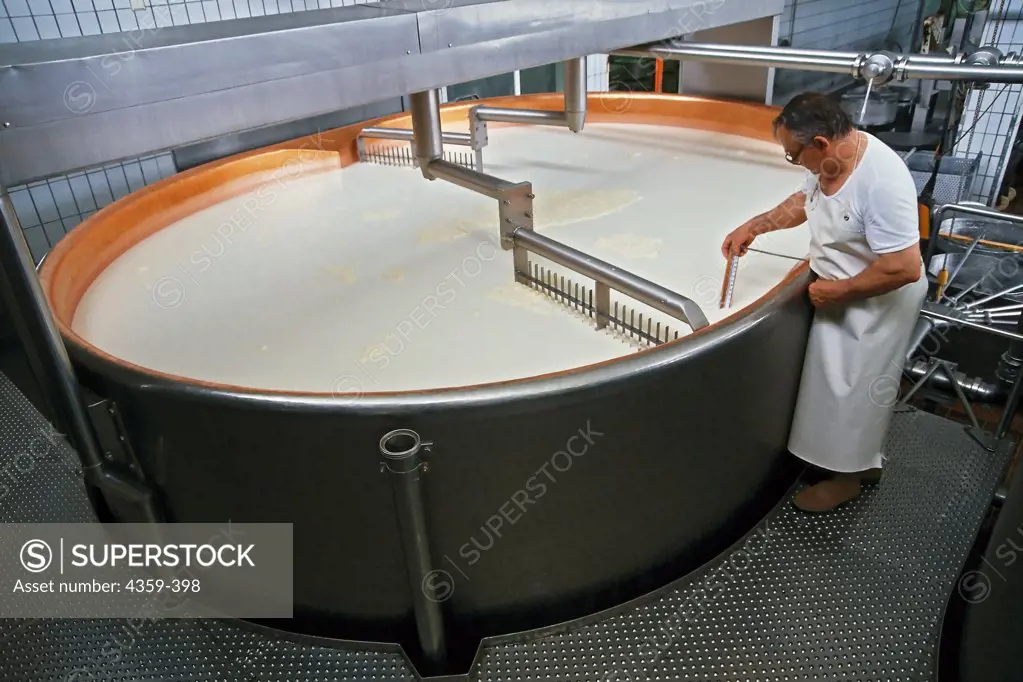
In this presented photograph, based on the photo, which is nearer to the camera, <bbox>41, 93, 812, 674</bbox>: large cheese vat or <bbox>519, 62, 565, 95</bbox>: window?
<bbox>41, 93, 812, 674</bbox>: large cheese vat

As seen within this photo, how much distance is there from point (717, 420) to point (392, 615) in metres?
0.87

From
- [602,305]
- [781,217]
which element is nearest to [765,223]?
[781,217]

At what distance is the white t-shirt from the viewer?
1589 mm

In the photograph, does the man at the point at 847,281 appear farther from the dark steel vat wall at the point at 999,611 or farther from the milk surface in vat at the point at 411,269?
the dark steel vat wall at the point at 999,611

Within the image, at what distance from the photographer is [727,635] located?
1592mm

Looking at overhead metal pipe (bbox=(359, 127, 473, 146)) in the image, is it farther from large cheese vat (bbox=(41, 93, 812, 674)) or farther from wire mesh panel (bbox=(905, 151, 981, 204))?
wire mesh panel (bbox=(905, 151, 981, 204))

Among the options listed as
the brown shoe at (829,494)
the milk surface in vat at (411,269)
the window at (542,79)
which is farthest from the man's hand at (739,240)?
the window at (542,79)

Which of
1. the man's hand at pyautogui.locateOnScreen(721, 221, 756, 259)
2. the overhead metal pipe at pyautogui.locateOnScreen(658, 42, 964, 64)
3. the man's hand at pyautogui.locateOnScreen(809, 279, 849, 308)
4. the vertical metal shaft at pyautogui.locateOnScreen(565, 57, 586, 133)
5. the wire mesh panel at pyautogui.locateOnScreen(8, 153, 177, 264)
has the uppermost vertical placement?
the overhead metal pipe at pyautogui.locateOnScreen(658, 42, 964, 64)

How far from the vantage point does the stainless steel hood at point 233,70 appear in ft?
3.39

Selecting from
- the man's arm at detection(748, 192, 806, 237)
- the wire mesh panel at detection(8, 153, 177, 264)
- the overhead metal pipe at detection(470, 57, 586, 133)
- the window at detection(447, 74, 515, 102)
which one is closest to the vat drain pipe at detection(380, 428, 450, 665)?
the man's arm at detection(748, 192, 806, 237)

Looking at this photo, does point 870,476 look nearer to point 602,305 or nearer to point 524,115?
point 602,305

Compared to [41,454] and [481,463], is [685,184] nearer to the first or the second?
[481,463]

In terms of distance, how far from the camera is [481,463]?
139 cm

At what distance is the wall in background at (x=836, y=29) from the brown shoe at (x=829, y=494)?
→ 3423mm
